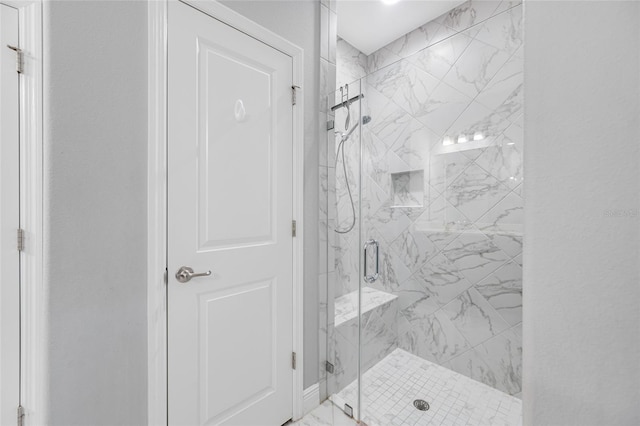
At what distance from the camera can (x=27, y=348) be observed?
0.86 meters

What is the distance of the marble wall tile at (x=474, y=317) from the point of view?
1.60 meters

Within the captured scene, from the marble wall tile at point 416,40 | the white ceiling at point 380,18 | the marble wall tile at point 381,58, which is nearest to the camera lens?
the white ceiling at point 380,18

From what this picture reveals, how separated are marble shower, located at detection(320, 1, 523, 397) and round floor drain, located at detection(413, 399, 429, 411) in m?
0.29

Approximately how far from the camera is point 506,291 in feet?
5.06

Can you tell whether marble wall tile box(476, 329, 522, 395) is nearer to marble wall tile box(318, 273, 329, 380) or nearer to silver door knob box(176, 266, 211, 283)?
marble wall tile box(318, 273, 329, 380)

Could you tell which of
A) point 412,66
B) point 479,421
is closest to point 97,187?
point 412,66

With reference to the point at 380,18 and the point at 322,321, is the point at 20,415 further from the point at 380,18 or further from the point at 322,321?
the point at 380,18

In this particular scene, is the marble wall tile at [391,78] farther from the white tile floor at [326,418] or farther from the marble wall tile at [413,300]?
the white tile floor at [326,418]

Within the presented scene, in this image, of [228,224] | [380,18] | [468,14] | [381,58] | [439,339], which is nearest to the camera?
→ [228,224]

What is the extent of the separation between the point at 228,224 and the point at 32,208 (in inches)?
25.6

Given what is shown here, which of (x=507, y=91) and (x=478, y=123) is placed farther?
(x=478, y=123)

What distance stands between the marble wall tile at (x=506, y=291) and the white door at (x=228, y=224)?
123cm

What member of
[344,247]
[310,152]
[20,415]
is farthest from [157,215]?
[344,247]

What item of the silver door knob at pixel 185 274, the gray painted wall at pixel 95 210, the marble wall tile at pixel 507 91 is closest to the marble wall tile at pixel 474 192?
the marble wall tile at pixel 507 91
